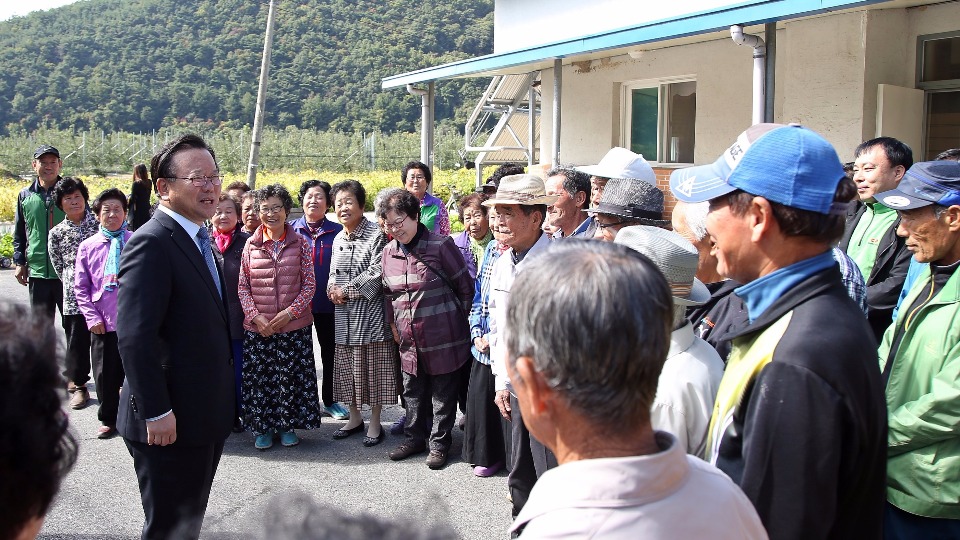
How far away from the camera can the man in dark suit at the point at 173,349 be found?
321 centimetres

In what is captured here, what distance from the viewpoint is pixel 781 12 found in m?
6.94

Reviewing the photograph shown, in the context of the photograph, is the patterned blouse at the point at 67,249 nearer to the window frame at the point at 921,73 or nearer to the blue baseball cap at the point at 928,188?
the blue baseball cap at the point at 928,188

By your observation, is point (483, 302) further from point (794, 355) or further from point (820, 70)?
point (820, 70)

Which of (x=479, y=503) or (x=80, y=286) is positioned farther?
(x=80, y=286)

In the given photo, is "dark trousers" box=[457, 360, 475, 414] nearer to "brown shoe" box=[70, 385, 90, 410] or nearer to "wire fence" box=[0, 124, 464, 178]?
"brown shoe" box=[70, 385, 90, 410]

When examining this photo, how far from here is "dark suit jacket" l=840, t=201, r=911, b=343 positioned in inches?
163

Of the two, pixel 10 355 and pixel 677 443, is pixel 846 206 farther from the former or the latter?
pixel 10 355

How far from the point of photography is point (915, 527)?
2.66m

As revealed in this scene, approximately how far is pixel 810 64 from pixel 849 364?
7.99 metres

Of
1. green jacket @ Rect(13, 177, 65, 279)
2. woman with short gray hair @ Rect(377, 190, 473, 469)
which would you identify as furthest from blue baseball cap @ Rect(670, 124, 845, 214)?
green jacket @ Rect(13, 177, 65, 279)

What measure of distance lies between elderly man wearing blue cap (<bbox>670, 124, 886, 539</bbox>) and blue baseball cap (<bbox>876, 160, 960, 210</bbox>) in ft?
4.61

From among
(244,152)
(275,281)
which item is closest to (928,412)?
(275,281)

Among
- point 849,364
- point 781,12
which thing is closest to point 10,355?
point 849,364

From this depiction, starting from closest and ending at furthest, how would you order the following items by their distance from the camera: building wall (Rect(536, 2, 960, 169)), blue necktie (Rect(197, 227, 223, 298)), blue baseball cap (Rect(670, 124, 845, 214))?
blue baseball cap (Rect(670, 124, 845, 214)) → blue necktie (Rect(197, 227, 223, 298)) → building wall (Rect(536, 2, 960, 169))
